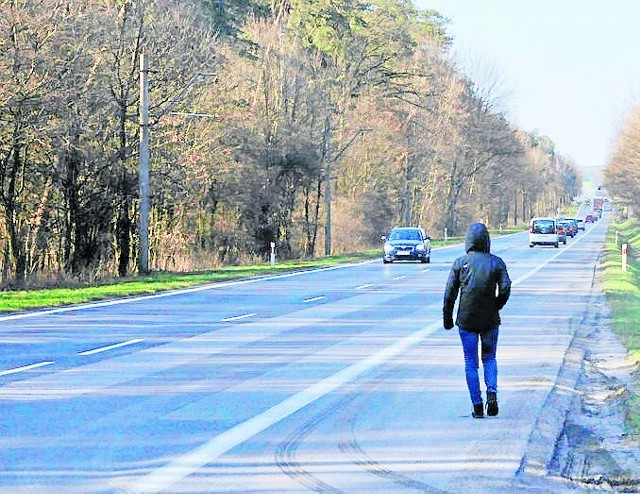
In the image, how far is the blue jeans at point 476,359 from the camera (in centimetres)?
1067

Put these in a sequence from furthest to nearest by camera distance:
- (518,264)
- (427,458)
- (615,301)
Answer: (518,264), (615,301), (427,458)

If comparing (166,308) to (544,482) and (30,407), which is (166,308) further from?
(544,482)

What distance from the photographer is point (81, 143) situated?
34.1 meters

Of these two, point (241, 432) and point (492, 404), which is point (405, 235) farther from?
point (241, 432)

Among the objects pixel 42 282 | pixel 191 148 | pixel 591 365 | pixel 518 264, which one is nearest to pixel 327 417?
pixel 591 365

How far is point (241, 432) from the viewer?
9859 millimetres

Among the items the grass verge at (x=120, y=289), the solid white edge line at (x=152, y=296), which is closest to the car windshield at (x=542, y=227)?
the grass verge at (x=120, y=289)

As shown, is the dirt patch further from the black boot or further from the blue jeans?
the blue jeans

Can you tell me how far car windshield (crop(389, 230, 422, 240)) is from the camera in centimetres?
4844

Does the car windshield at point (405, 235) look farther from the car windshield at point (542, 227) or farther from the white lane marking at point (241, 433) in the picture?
the white lane marking at point (241, 433)

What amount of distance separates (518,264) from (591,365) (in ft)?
104

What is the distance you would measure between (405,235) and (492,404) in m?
38.0

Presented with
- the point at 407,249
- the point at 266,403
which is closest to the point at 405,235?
the point at 407,249

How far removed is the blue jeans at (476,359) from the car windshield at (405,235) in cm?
3750
